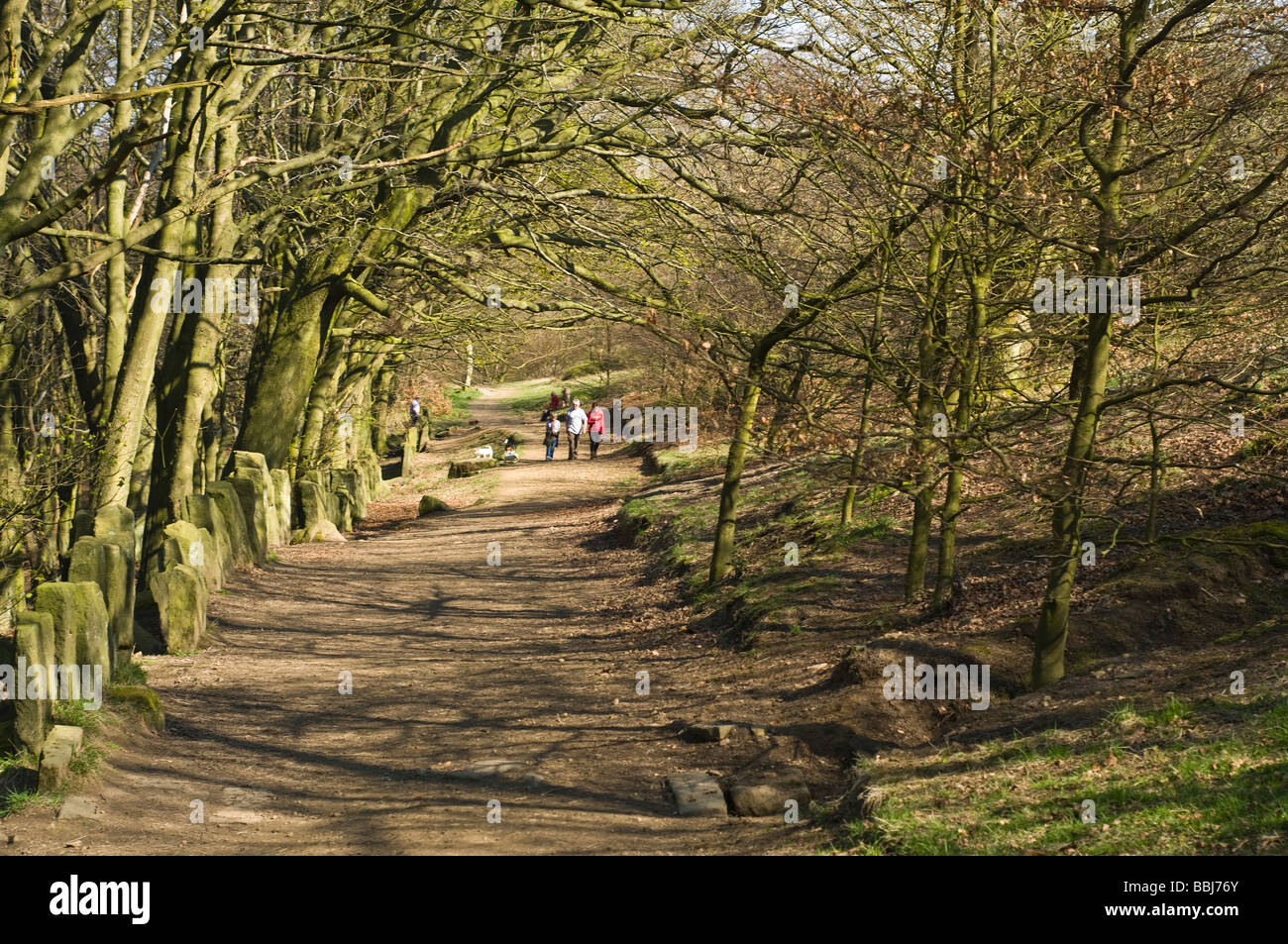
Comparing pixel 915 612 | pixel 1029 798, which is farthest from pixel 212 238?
pixel 1029 798

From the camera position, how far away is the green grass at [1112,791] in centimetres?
503

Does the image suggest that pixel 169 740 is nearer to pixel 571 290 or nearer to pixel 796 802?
pixel 796 802

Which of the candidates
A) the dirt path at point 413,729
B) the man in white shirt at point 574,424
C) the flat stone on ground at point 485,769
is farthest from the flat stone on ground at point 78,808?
the man in white shirt at point 574,424

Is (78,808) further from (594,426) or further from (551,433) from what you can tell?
(594,426)

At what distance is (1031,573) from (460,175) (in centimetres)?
909

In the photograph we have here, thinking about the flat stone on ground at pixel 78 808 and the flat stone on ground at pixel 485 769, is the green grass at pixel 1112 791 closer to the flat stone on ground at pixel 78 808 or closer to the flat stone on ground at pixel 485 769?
the flat stone on ground at pixel 485 769

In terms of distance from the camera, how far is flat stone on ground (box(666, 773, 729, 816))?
7031mm

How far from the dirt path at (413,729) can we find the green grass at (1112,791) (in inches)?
27.2

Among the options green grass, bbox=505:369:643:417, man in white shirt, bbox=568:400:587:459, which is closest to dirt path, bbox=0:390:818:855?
man in white shirt, bbox=568:400:587:459

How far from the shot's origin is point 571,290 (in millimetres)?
15398

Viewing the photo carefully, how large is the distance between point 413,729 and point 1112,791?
17.4ft

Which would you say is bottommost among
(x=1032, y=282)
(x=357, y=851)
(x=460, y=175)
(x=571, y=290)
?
(x=357, y=851)

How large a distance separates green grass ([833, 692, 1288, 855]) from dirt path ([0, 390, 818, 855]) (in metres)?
0.69

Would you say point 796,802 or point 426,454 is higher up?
point 426,454
